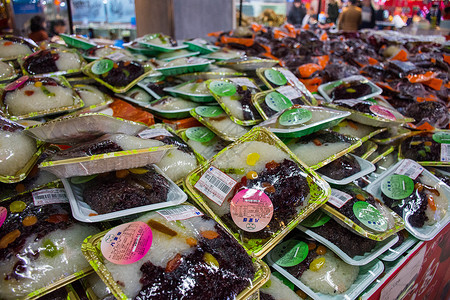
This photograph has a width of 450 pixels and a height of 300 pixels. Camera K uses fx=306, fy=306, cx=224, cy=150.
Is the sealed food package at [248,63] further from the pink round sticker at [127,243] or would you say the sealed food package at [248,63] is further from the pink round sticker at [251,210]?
the pink round sticker at [127,243]

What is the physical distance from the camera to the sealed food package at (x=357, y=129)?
176 centimetres

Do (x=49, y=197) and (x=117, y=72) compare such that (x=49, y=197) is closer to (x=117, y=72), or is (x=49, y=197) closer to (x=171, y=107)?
(x=171, y=107)

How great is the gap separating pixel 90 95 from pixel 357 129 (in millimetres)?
1617

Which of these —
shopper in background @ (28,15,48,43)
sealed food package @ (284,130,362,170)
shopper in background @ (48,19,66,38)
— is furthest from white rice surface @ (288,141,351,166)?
shopper in background @ (48,19,66,38)

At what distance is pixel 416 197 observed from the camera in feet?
4.90

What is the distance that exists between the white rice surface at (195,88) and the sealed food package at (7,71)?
994mm

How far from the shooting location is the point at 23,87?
64.0 inches

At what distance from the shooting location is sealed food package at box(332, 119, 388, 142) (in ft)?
5.79

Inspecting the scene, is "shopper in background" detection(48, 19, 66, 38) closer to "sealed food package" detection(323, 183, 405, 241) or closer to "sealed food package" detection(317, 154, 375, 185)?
"sealed food package" detection(317, 154, 375, 185)

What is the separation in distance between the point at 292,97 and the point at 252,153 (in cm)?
75

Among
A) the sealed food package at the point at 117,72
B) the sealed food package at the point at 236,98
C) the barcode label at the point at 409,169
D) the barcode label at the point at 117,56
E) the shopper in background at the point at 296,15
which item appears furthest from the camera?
the shopper in background at the point at 296,15

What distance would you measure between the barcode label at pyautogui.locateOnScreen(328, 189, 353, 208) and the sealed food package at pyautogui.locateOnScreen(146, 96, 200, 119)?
3.17ft

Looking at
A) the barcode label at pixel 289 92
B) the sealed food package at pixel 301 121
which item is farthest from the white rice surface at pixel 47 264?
the barcode label at pixel 289 92

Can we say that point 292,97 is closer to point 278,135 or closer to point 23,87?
point 278,135
